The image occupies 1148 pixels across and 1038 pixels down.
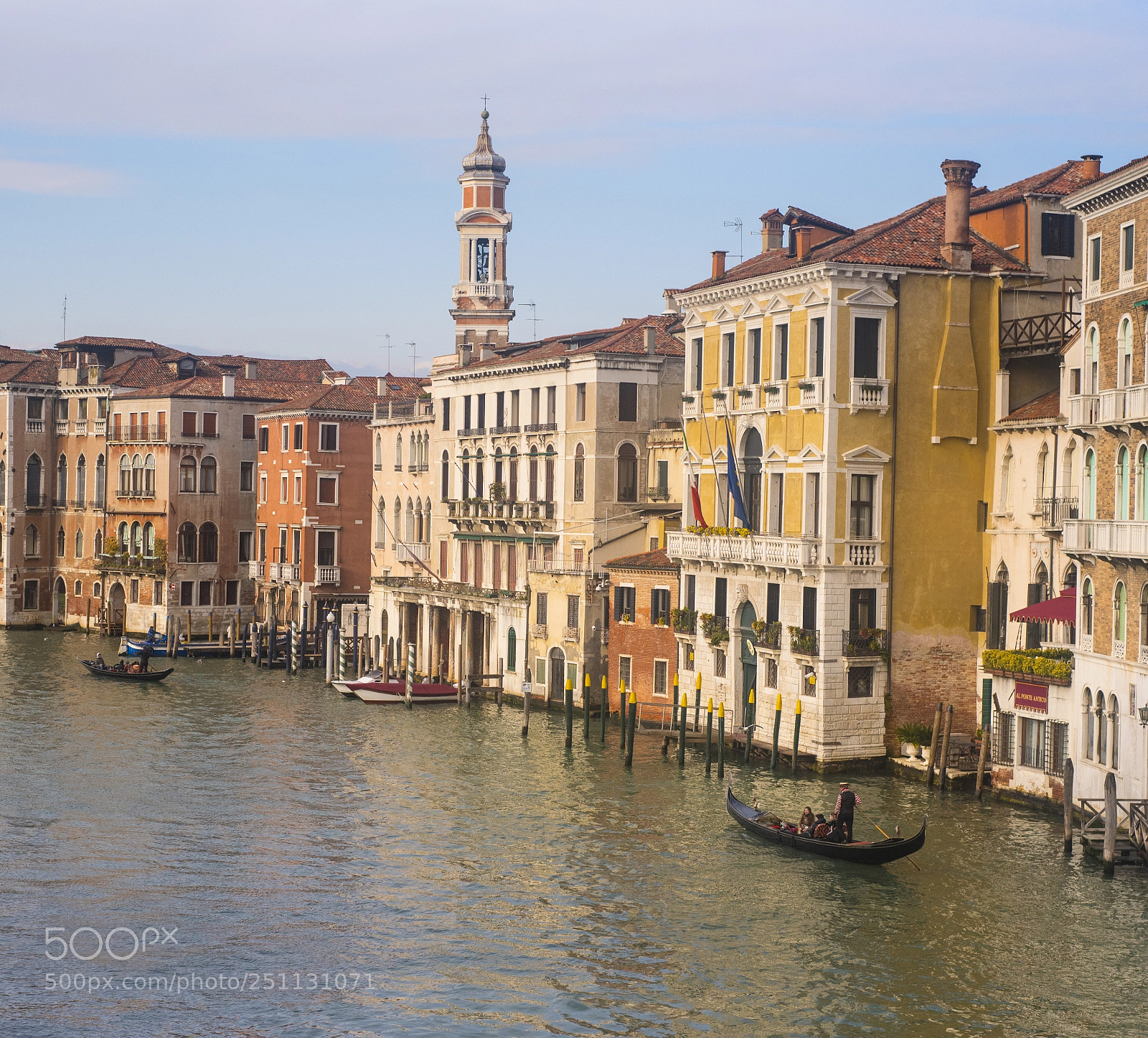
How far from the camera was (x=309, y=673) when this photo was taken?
62500 mm

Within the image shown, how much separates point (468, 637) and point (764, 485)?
61.6 feet

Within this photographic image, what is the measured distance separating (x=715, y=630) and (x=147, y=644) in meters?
31.5

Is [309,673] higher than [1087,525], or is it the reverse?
[1087,525]

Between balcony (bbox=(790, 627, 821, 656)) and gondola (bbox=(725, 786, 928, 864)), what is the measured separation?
6471mm

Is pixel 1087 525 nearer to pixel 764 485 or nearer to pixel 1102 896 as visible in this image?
pixel 1102 896

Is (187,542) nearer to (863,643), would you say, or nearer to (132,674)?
(132,674)

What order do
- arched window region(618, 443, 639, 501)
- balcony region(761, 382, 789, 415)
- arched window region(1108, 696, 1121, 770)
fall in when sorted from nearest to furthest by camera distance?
1. arched window region(1108, 696, 1121, 770)
2. balcony region(761, 382, 789, 415)
3. arched window region(618, 443, 639, 501)

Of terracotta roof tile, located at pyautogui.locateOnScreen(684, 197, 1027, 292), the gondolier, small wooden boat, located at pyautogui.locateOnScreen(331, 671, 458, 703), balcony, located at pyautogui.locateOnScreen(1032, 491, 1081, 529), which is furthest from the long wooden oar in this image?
small wooden boat, located at pyautogui.locateOnScreen(331, 671, 458, 703)

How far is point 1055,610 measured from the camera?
1310 inches

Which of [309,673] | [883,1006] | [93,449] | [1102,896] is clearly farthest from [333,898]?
[93,449]

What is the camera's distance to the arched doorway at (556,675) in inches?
2009

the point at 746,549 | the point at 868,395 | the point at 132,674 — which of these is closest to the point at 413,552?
the point at 132,674

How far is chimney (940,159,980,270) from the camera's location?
38.6 meters
